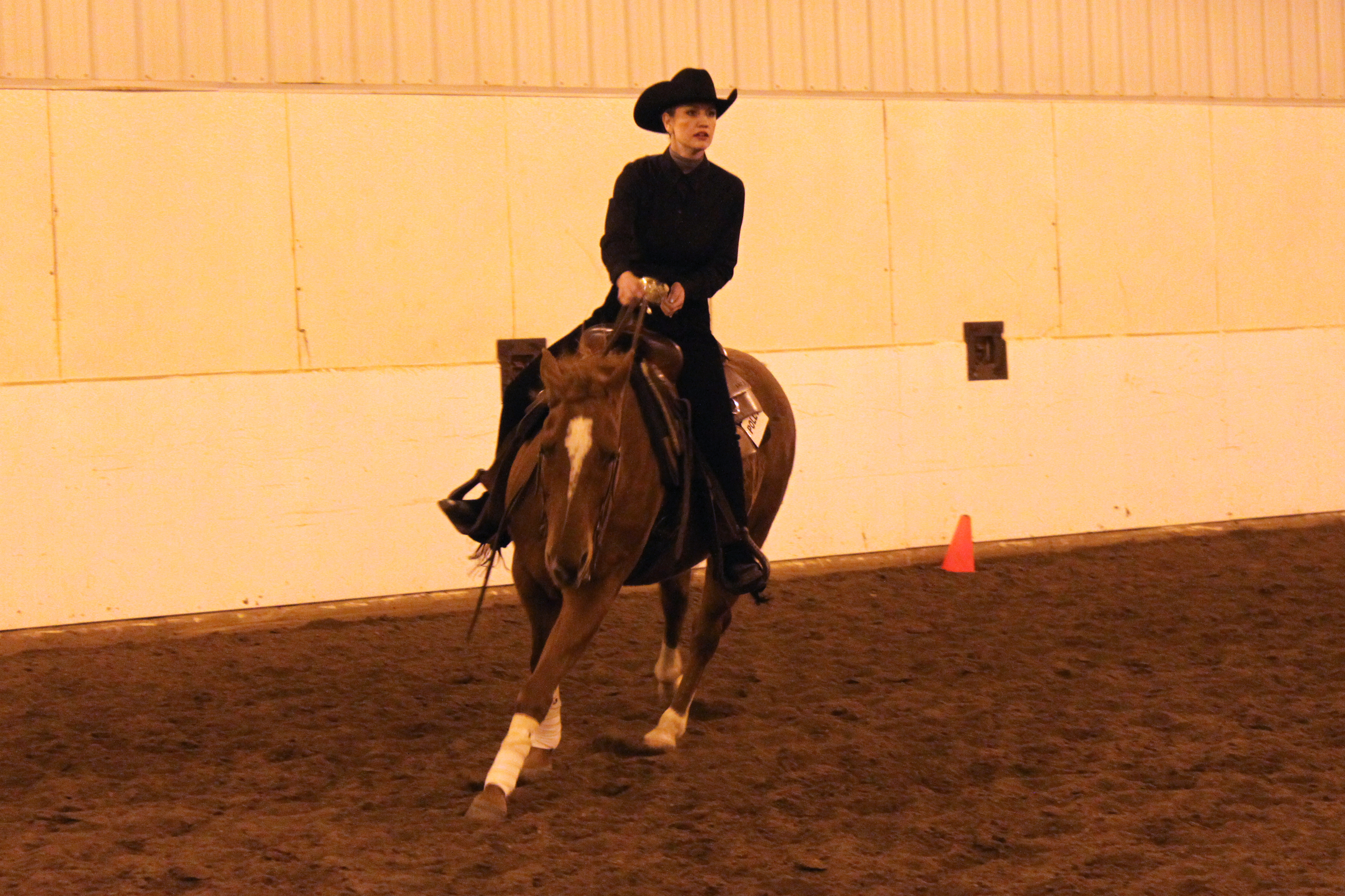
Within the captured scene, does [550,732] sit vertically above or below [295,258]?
below

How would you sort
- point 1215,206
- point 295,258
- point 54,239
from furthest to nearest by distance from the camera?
point 1215,206 → point 295,258 → point 54,239

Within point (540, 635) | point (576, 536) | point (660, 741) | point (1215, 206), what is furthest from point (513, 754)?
point (1215, 206)

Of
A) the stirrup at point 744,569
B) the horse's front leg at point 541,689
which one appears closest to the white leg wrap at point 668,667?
the stirrup at point 744,569

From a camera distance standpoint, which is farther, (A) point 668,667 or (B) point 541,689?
(A) point 668,667

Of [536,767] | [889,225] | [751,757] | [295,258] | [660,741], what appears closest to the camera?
[536,767]

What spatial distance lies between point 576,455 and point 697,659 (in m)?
1.35

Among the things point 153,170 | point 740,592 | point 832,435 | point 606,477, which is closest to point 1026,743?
point 740,592

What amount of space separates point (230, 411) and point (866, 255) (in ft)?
12.3

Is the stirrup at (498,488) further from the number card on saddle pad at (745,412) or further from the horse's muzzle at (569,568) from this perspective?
the number card on saddle pad at (745,412)

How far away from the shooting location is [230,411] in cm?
720

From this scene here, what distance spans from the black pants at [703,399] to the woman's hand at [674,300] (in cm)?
21

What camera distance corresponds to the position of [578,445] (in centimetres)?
394

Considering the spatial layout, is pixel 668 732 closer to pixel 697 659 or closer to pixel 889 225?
pixel 697 659

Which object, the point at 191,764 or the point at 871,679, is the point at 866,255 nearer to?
the point at 871,679
